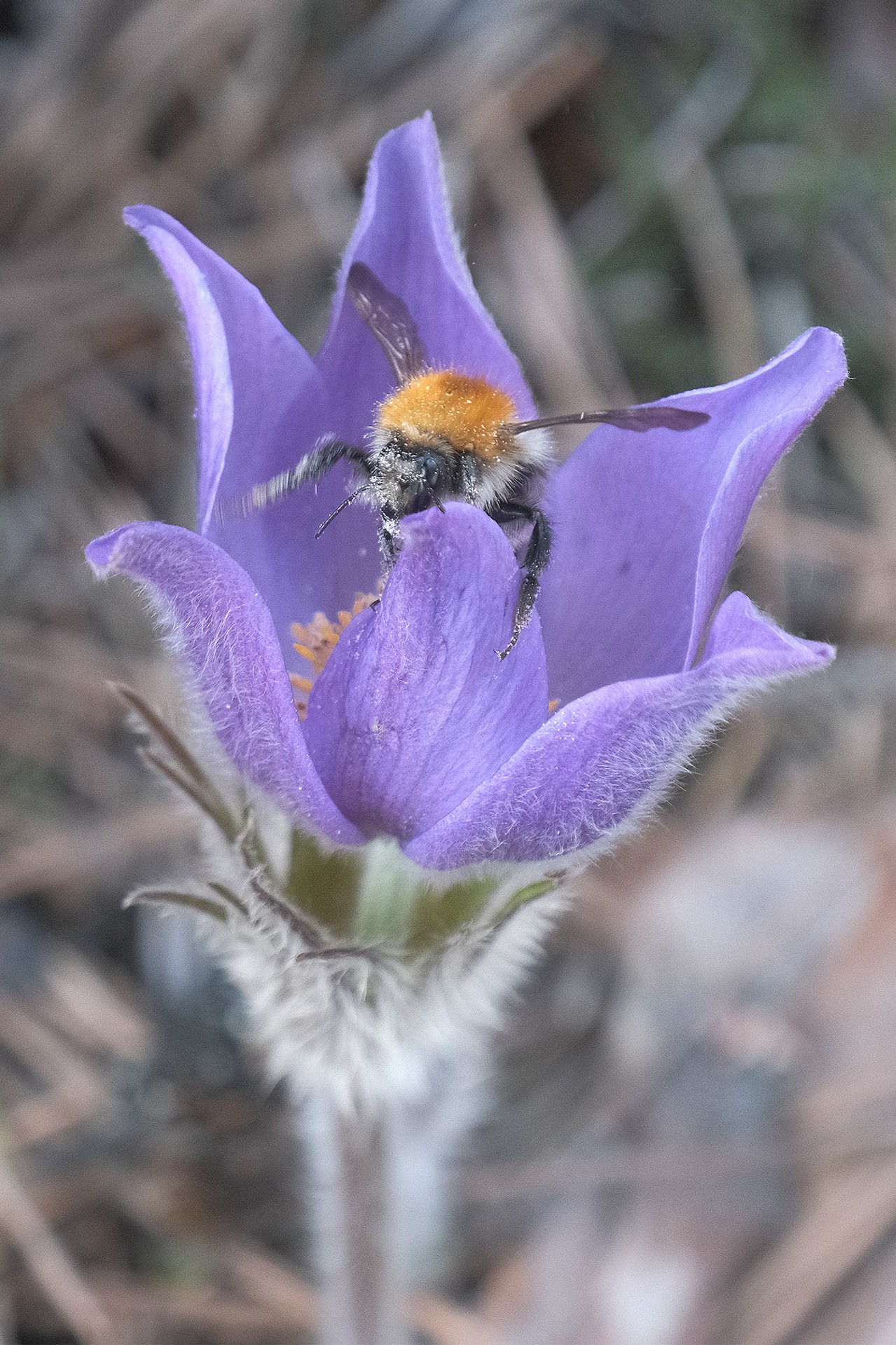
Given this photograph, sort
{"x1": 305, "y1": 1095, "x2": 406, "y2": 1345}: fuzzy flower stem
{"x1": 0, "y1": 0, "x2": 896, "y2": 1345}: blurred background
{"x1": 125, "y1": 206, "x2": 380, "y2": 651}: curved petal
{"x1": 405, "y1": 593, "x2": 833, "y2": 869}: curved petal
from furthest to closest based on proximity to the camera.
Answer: {"x1": 0, "y1": 0, "x2": 896, "y2": 1345}: blurred background, {"x1": 305, "y1": 1095, "x2": 406, "y2": 1345}: fuzzy flower stem, {"x1": 125, "y1": 206, "x2": 380, "y2": 651}: curved petal, {"x1": 405, "y1": 593, "x2": 833, "y2": 869}: curved petal

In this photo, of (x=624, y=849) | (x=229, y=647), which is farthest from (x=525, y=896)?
(x=624, y=849)

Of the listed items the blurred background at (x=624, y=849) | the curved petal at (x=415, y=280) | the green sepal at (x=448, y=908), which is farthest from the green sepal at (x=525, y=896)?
the blurred background at (x=624, y=849)

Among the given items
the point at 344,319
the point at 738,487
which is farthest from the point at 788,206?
the point at 738,487

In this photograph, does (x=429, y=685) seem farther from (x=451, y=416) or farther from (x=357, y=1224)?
(x=357, y=1224)

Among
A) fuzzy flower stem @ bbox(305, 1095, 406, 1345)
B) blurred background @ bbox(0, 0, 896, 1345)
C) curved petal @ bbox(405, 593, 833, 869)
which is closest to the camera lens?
curved petal @ bbox(405, 593, 833, 869)

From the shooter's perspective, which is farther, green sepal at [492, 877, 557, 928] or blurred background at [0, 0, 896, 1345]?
blurred background at [0, 0, 896, 1345]

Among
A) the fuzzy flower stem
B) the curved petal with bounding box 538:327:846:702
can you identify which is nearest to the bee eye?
the curved petal with bounding box 538:327:846:702

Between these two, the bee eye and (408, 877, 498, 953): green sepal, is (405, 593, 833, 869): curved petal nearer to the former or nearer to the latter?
(408, 877, 498, 953): green sepal
